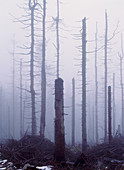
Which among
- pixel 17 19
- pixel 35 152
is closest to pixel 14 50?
pixel 17 19

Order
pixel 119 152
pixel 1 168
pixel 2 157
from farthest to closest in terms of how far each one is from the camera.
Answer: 1. pixel 119 152
2. pixel 2 157
3. pixel 1 168

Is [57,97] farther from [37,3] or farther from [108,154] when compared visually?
[37,3]

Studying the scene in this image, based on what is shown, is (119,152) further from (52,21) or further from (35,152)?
(52,21)

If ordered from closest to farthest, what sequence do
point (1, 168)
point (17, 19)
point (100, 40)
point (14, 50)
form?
point (1, 168), point (17, 19), point (100, 40), point (14, 50)

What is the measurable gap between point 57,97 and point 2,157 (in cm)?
292

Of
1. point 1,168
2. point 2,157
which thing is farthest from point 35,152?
point 1,168

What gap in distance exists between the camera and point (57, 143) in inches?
264

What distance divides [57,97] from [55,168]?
6.94 feet

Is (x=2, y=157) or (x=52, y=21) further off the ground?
(x=52, y=21)

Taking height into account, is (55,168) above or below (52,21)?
below

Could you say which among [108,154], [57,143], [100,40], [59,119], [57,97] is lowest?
[108,154]

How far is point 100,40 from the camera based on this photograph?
23.6 metres

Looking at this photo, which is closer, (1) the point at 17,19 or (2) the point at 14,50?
(1) the point at 17,19

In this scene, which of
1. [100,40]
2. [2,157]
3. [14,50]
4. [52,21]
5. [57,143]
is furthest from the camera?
[14,50]
